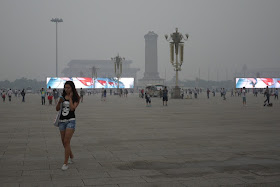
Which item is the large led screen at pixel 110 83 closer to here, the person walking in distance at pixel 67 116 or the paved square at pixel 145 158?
the paved square at pixel 145 158

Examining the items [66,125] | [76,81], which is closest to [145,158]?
[66,125]

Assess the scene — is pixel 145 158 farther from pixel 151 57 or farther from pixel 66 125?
pixel 151 57

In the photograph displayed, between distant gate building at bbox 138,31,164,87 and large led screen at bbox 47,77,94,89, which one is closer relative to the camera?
large led screen at bbox 47,77,94,89

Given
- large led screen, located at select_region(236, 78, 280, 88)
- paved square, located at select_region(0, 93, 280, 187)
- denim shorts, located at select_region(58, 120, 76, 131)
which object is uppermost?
large led screen, located at select_region(236, 78, 280, 88)

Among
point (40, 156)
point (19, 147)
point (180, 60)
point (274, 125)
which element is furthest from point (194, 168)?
point (180, 60)

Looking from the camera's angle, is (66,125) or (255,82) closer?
(66,125)

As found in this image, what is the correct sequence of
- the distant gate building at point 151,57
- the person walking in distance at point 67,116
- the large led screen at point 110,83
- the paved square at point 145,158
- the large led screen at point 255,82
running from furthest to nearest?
1. the distant gate building at point 151,57
2. the large led screen at point 110,83
3. the large led screen at point 255,82
4. the person walking in distance at point 67,116
5. the paved square at point 145,158

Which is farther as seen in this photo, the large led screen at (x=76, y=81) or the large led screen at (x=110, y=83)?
the large led screen at (x=110, y=83)

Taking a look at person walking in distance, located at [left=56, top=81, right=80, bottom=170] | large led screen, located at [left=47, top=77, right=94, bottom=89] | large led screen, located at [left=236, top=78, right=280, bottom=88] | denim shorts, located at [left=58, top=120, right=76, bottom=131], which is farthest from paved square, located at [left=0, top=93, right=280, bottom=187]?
large led screen, located at [left=47, top=77, right=94, bottom=89]

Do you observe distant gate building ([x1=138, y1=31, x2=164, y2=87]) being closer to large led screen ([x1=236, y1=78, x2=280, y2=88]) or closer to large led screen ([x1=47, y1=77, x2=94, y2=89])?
large led screen ([x1=47, y1=77, x2=94, y2=89])

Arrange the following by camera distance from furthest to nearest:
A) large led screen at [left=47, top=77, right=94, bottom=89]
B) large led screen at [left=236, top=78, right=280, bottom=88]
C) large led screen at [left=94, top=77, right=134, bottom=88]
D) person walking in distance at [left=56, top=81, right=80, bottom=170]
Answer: large led screen at [left=94, top=77, right=134, bottom=88]
large led screen at [left=47, top=77, right=94, bottom=89]
large led screen at [left=236, top=78, right=280, bottom=88]
person walking in distance at [left=56, top=81, right=80, bottom=170]

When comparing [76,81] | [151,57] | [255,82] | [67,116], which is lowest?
[67,116]

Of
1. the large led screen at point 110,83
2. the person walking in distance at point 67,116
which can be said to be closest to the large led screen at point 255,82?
the large led screen at point 110,83

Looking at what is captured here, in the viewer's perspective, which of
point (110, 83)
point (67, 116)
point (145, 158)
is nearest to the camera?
point (67, 116)
